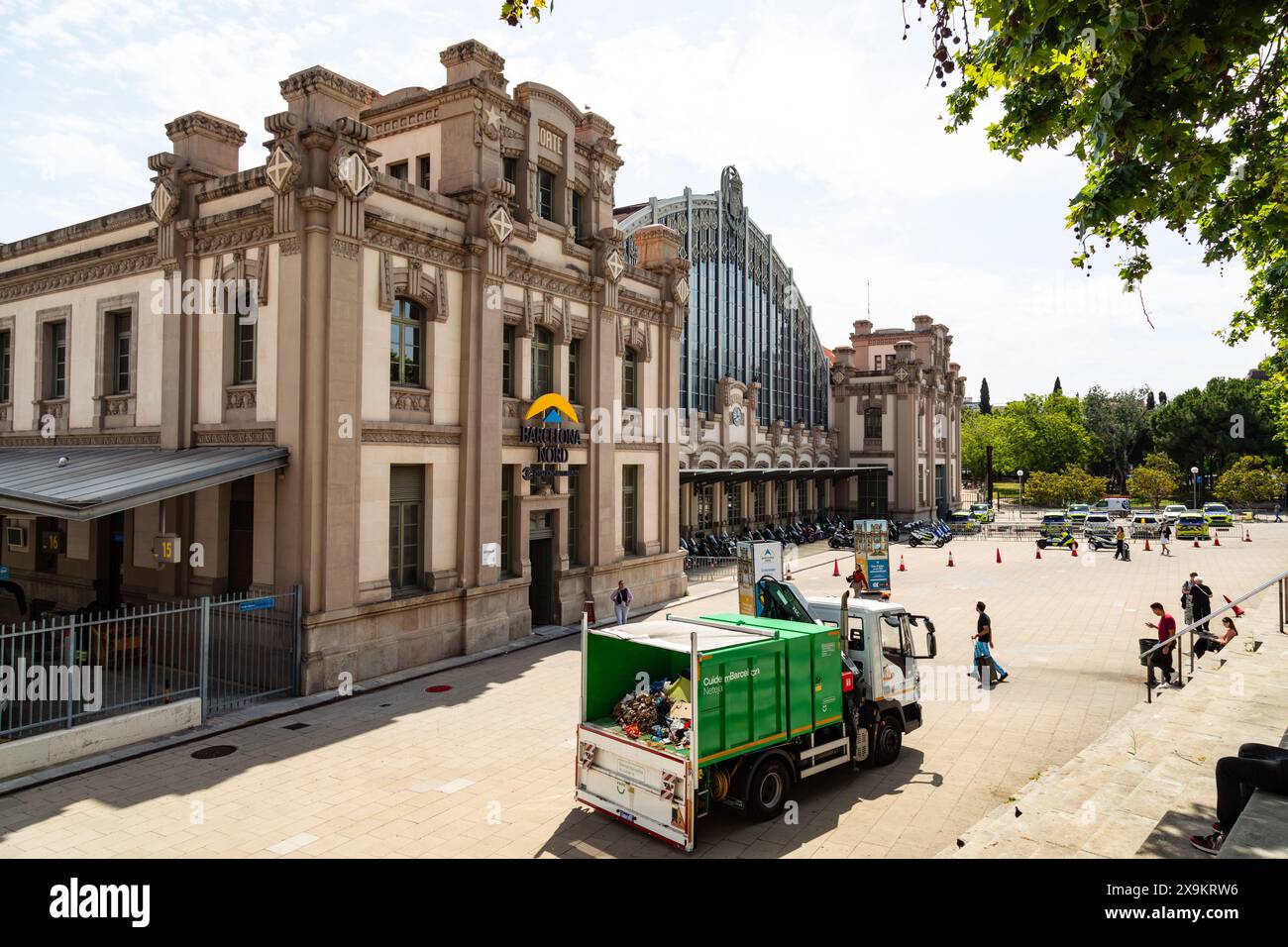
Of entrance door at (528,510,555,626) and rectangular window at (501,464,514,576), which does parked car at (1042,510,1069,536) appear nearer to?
entrance door at (528,510,555,626)

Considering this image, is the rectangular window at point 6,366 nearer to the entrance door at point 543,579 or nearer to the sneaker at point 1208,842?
the entrance door at point 543,579

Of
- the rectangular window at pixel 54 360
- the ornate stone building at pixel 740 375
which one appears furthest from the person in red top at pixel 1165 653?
the rectangular window at pixel 54 360

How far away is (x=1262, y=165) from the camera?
10.8m

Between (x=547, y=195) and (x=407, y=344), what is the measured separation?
793 cm

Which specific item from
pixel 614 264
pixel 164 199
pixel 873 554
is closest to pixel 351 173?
pixel 164 199

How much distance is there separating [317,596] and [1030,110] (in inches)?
612

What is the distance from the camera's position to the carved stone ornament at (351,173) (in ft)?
55.8

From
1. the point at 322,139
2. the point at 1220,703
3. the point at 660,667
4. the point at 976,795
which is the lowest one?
the point at 976,795

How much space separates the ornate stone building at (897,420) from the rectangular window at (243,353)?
5193 cm

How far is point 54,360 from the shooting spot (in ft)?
79.5

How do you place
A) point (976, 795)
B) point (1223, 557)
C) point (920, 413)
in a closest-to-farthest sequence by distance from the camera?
point (976, 795), point (1223, 557), point (920, 413)

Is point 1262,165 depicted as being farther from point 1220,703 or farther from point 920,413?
point 920,413
